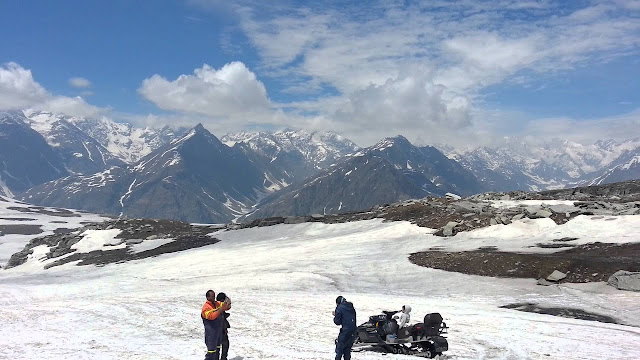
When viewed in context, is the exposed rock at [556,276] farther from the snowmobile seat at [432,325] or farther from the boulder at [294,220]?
the boulder at [294,220]

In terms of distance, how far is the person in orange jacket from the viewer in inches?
589

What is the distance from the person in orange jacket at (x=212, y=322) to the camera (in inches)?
589

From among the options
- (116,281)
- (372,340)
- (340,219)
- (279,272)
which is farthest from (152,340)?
(340,219)

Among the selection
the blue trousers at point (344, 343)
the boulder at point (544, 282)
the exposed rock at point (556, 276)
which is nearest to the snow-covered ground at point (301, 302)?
the boulder at point (544, 282)

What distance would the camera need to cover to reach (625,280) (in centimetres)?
3027

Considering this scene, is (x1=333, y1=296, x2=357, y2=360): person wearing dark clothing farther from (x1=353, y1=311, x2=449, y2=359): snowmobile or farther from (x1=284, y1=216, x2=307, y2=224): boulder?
(x1=284, y1=216, x2=307, y2=224): boulder

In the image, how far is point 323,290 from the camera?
115 ft

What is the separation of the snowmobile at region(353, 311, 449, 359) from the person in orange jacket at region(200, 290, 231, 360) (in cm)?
644

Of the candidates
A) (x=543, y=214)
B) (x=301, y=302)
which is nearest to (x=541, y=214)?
(x=543, y=214)

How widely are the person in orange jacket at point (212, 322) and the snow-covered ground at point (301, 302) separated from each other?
93.8 inches

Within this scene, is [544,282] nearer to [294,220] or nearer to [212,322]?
[212,322]

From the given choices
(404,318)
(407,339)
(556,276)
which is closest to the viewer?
(407,339)

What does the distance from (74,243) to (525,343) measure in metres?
79.2

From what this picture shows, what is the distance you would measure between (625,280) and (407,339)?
20.6m
